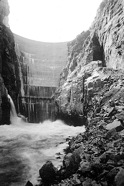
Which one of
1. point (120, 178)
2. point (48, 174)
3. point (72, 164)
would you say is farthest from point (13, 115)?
point (120, 178)

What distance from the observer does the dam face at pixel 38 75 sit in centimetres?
2306

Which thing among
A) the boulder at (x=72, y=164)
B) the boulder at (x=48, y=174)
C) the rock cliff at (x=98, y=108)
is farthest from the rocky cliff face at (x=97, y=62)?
the boulder at (x=48, y=174)

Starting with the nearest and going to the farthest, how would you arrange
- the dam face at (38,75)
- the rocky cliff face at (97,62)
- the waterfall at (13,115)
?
1. the rocky cliff face at (97,62)
2. the waterfall at (13,115)
3. the dam face at (38,75)

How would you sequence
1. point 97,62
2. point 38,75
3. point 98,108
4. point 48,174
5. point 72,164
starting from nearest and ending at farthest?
point 48,174
point 72,164
point 98,108
point 97,62
point 38,75

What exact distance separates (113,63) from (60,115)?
8658mm

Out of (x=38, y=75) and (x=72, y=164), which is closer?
(x=72, y=164)

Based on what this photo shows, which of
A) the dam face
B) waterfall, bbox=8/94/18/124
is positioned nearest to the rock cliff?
the dam face

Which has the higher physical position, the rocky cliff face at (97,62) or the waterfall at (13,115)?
the rocky cliff face at (97,62)

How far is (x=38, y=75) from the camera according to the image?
119 ft

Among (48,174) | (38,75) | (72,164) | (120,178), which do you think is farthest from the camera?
(38,75)

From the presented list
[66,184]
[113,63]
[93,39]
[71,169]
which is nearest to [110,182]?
[66,184]

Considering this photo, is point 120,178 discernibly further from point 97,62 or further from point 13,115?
point 13,115

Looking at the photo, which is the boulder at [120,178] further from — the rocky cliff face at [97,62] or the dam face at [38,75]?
the dam face at [38,75]

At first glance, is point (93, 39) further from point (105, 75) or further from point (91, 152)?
point (91, 152)
